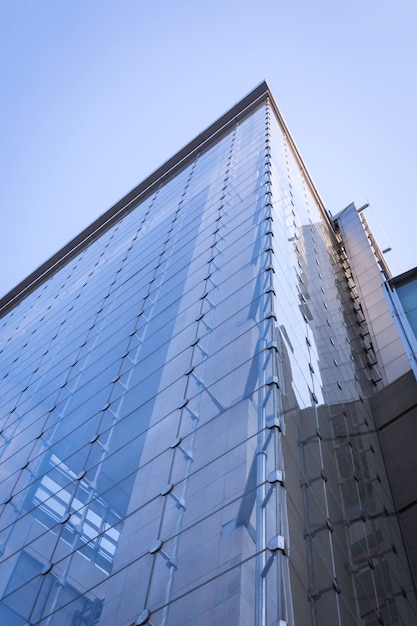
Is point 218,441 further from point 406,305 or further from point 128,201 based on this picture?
point 128,201

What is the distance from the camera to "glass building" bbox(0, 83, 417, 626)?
6.41m

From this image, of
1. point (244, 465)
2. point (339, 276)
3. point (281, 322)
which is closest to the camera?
point (244, 465)

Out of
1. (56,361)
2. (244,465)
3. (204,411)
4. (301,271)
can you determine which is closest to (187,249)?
(301,271)

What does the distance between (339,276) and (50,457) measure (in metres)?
9.88

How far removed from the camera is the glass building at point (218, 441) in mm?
6410

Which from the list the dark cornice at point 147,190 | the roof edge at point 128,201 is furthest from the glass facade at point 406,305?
the roof edge at point 128,201

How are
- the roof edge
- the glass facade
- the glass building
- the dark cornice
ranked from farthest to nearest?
the roof edge, the dark cornice, the glass facade, the glass building

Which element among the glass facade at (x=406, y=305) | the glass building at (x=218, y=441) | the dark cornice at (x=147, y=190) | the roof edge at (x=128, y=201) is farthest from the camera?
the roof edge at (x=128, y=201)

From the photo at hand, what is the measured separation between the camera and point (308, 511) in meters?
7.14

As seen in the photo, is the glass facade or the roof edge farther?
the roof edge

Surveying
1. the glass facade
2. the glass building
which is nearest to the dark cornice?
the glass building

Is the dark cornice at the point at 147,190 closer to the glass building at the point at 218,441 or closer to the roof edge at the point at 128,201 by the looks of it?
the roof edge at the point at 128,201

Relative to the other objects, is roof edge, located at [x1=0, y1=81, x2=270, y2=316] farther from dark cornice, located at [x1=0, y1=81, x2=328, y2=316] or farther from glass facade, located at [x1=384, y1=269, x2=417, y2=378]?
glass facade, located at [x1=384, y1=269, x2=417, y2=378]

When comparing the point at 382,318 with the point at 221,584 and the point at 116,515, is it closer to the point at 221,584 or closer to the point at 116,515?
the point at 116,515
